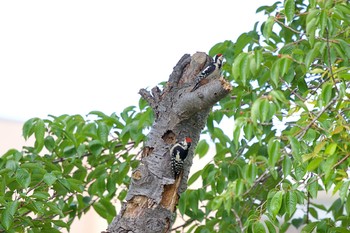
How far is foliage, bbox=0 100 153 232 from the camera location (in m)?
3.94

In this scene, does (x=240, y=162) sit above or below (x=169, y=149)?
above

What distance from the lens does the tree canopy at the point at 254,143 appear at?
330 cm

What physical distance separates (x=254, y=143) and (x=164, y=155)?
1.41m

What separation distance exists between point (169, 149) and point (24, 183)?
808 millimetres

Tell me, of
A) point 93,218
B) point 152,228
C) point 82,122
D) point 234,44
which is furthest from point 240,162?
point 93,218

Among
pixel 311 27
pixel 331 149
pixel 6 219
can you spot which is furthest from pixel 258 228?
pixel 6 219

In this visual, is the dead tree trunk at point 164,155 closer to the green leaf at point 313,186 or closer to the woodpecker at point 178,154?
the woodpecker at point 178,154

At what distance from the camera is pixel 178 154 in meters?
3.15

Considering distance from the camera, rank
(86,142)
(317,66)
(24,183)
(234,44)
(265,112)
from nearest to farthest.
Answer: (265,112)
(24,183)
(317,66)
(234,44)
(86,142)

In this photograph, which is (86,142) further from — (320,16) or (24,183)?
(320,16)

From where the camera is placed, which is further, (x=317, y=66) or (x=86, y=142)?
(x=86, y=142)

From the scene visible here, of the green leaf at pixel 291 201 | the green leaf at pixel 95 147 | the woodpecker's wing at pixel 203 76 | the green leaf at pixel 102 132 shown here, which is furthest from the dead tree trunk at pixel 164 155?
the green leaf at pixel 95 147

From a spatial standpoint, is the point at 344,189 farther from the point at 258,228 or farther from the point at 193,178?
the point at 193,178

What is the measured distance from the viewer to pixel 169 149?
10.7 feet
